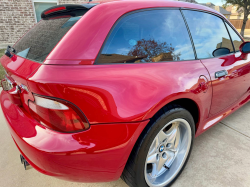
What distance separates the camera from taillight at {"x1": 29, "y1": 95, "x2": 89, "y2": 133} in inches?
42.1

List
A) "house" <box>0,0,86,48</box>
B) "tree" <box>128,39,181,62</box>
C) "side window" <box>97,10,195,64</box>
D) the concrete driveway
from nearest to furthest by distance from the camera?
"side window" <box>97,10,195,64</box> → "tree" <box>128,39,181,62</box> → the concrete driveway → "house" <box>0,0,86,48</box>

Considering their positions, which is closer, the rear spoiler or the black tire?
the black tire

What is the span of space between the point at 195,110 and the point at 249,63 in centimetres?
136

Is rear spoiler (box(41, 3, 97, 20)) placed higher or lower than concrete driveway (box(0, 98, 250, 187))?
higher

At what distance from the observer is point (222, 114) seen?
87.0 inches

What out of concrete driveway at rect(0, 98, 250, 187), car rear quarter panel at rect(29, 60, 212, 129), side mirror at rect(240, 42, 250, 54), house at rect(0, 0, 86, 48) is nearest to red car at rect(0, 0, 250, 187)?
car rear quarter panel at rect(29, 60, 212, 129)

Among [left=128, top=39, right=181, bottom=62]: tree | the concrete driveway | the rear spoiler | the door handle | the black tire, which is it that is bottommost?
the concrete driveway

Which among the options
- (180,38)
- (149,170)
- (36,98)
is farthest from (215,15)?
(36,98)

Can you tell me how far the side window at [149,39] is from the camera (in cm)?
124

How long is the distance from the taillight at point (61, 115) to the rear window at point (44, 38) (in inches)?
12.4

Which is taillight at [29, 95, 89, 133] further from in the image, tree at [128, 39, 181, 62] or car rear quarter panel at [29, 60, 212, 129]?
tree at [128, 39, 181, 62]

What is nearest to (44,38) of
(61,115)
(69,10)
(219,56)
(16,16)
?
(69,10)

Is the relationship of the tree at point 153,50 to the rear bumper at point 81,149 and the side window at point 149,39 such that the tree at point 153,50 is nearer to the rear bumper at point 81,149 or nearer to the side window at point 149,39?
the side window at point 149,39

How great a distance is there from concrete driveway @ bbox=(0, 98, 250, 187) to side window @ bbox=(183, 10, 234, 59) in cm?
112
